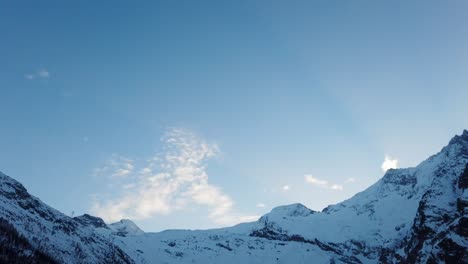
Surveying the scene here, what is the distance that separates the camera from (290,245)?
192750mm

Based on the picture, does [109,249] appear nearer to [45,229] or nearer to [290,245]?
[45,229]

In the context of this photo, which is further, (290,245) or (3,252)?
(290,245)

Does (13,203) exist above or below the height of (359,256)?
below

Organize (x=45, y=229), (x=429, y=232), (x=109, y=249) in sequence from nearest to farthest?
(x=45, y=229) → (x=109, y=249) → (x=429, y=232)

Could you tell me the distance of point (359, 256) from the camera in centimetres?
19075

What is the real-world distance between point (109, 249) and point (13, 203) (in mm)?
22454

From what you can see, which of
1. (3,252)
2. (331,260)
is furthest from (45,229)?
(331,260)

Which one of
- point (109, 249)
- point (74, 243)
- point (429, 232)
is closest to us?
point (74, 243)

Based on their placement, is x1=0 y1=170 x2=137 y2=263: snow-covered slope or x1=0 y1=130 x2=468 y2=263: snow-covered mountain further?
x1=0 y1=130 x2=468 y2=263: snow-covered mountain

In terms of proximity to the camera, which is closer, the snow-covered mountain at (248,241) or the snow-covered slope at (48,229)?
the snow-covered slope at (48,229)

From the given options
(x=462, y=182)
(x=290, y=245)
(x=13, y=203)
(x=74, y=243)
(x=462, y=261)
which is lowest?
(x=462, y=261)

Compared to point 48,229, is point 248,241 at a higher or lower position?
higher

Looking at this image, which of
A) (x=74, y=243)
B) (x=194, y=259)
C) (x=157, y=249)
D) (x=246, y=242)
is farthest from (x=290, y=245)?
(x=74, y=243)

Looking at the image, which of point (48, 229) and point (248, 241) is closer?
point (48, 229)
